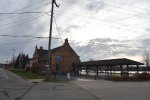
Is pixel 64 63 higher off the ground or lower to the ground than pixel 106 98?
higher

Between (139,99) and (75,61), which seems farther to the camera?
(75,61)

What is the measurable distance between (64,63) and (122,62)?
3513 cm

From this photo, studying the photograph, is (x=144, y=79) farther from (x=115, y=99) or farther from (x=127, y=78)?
(x=115, y=99)

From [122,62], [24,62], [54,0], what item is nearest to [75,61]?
[122,62]

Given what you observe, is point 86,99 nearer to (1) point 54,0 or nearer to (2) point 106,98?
(2) point 106,98

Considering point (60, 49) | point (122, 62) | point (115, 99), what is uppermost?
point (60, 49)

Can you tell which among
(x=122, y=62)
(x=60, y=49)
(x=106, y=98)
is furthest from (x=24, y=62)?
(x=106, y=98)

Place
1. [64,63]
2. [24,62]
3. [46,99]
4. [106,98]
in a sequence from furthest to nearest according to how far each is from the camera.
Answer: [24,62]
[64,63]
[106,98]
[46,99]

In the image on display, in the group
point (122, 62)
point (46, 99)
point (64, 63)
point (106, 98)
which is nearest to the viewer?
point (46, 99)

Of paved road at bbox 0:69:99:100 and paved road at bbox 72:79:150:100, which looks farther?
paved road at bbox 72:79:150:100

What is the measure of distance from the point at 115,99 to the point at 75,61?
62.5 meters

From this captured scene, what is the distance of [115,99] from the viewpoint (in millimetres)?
16406

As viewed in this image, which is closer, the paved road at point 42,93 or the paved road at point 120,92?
the paved road at point 42,93

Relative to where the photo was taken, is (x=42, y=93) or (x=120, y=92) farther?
(x=120, y=92)
